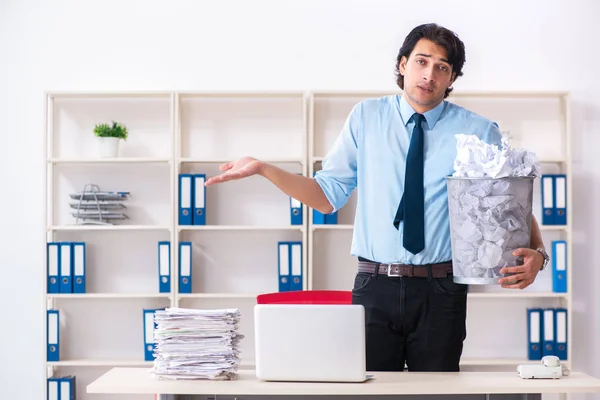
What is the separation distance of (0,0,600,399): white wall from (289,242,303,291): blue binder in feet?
3.05

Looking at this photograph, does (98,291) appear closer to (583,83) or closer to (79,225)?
(79,225)

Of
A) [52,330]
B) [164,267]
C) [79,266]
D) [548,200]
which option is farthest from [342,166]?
[52,330]

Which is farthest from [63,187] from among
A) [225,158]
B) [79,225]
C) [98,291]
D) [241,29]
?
[241,29]

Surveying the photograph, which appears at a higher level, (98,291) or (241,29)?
(241,29)

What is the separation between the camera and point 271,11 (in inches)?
173

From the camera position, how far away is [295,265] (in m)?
4.16

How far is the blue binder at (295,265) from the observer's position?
13.6ft

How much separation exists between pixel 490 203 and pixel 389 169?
540mm

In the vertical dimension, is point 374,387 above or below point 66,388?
above

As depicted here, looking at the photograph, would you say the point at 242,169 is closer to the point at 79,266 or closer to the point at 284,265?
the point at 284,265

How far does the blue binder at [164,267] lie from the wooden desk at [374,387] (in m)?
2.30

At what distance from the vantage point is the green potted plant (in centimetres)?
422

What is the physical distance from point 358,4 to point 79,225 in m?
2.01

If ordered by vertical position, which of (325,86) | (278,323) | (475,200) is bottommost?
(278,323)
